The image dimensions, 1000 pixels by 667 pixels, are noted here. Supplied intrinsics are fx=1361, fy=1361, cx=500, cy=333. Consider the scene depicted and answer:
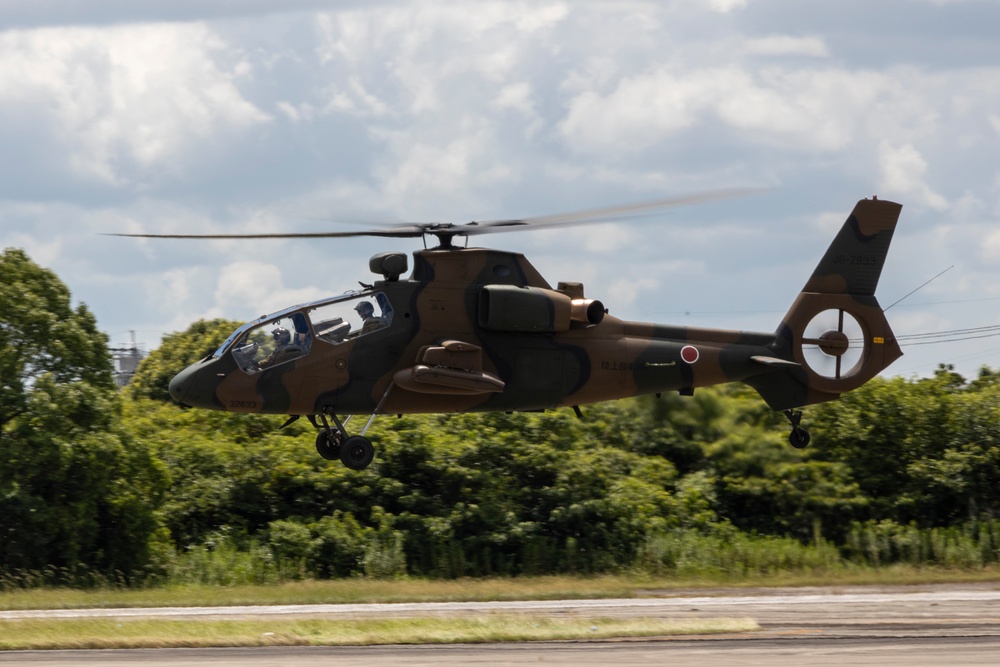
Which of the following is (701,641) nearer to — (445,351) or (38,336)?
(445,351)

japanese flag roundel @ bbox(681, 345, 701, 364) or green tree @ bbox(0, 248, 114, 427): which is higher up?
green tree @ bbox(0, 248, 114, 427)

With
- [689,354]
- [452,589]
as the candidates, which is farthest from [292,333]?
[452,589]

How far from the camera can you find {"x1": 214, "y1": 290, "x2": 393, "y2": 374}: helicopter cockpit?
21328mm

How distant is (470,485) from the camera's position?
116 ft

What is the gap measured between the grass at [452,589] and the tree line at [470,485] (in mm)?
735

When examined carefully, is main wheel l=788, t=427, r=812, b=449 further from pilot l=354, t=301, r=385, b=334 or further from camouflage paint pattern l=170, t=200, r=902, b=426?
pilot l=354, t=301, r=385, b=334

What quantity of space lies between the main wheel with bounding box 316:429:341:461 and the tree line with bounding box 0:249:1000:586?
30.7ft

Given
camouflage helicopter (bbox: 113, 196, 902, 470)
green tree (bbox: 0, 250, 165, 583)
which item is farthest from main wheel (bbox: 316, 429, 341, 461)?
green tree (bbox: 0, 250, 165, 583)

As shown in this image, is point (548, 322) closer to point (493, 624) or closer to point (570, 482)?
point (493, 624)

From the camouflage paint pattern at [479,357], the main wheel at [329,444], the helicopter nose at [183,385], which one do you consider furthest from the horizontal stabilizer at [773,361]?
the helicopter nose at [183,385]

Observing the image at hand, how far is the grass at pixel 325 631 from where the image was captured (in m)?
21.0

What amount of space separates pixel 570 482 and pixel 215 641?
1566 cm

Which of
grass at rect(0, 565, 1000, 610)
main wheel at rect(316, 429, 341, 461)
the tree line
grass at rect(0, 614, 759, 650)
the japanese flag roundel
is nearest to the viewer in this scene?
grass at rect(0, 614, 759, 650)

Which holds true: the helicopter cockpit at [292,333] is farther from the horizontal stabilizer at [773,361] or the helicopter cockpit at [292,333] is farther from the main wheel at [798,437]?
the main wheel at [798,437]
